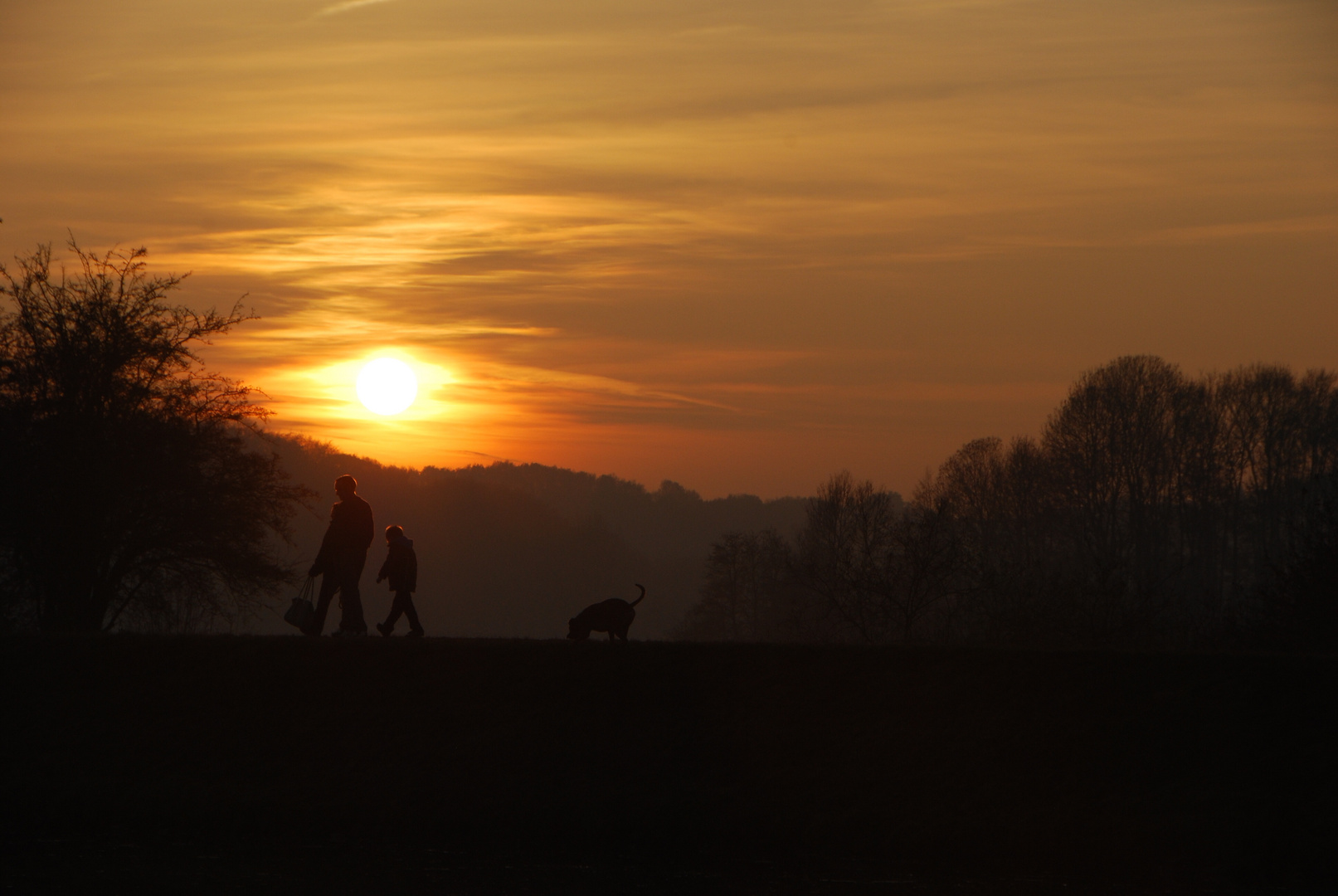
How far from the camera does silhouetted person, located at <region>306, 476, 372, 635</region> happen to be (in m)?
17.5

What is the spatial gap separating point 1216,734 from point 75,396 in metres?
20.8

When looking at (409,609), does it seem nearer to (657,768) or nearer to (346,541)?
(346,541)

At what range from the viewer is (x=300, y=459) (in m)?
82.7

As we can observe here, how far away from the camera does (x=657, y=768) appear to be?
15.5m

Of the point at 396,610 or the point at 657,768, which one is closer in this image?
the point at 657,768

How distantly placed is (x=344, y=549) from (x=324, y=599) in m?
0.86

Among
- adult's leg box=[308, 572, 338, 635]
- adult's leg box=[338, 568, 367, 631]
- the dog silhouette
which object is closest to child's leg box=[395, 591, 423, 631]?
adult's leg box=[338, 568, 367, 631]

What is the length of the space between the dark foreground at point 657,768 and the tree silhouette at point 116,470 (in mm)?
6593

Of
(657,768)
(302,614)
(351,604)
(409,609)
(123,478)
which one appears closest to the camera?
(657,768)

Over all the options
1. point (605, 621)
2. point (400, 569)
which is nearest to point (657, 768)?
point (605, 621)

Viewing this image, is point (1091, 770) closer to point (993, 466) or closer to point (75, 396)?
point (75, 396)

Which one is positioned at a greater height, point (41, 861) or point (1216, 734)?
point (1216, 734)

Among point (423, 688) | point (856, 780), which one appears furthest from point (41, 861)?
point (856, 780)

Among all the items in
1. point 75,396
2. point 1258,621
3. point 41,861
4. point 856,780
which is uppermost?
point 75,396
